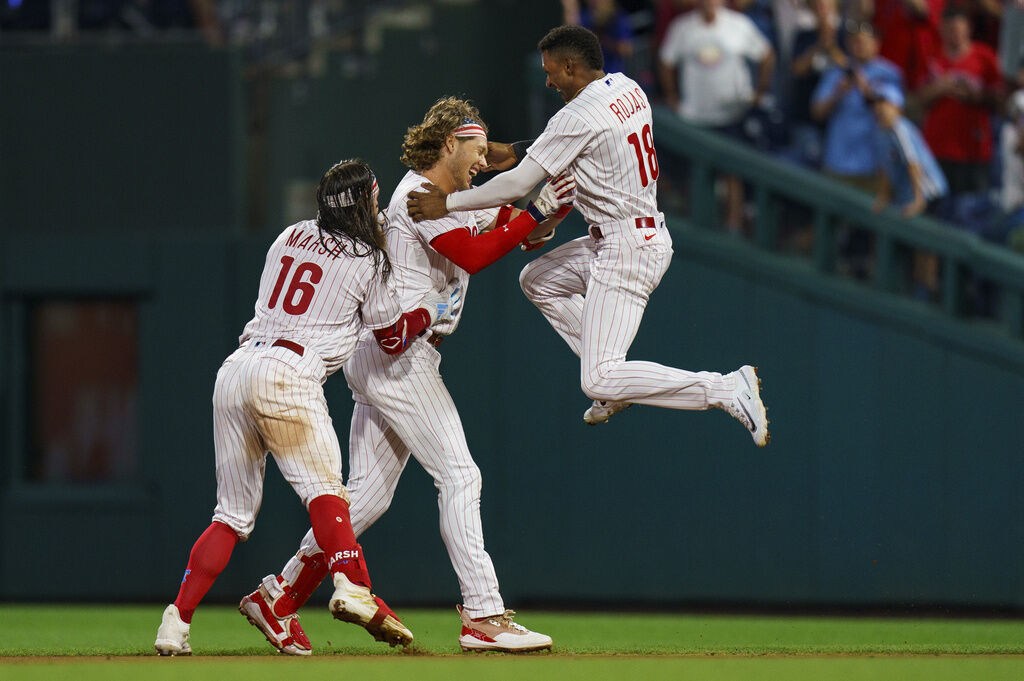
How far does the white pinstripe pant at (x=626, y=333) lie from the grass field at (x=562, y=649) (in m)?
1.17

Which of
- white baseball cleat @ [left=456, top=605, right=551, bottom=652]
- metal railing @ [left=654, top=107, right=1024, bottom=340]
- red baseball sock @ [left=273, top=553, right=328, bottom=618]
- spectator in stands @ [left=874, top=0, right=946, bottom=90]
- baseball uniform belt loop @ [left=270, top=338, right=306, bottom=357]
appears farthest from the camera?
spectator in stands @ [left=874, top=0, right=946, bottom=90]

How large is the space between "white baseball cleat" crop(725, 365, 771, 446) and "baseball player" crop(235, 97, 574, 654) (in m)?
1.11

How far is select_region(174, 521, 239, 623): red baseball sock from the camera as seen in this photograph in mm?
6285

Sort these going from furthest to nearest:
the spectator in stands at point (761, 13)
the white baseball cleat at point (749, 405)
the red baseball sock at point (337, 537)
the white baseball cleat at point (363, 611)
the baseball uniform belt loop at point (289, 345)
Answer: the spectator in stands at point (761, 13)
the white baseball cleat at point (749, 405)
the baseball uniform belt loop at point (289, 345)
the red baseball sock at point (337, 537)
the white baseball cleat at point (363, 611)

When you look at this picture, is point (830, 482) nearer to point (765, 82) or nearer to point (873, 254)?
point (873, 254)

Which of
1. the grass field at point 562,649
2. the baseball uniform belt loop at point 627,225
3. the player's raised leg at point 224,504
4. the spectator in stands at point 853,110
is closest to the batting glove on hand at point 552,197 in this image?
the baseball uniform belt loop at point 627,225

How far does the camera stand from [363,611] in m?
5.83

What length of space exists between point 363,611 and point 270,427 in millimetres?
898

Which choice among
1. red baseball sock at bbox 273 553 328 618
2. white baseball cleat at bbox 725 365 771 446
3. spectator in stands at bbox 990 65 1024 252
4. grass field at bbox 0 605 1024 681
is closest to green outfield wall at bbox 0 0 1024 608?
grass field at bbox 0 605 1024 681

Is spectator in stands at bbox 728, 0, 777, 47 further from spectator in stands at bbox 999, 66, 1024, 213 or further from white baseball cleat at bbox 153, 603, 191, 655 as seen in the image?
white baseball cleat at bbox 153, 603, 191, 655

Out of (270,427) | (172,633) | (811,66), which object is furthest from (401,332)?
(811,66)

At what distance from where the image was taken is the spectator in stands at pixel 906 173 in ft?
32.3

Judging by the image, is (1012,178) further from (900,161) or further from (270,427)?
(270,427)

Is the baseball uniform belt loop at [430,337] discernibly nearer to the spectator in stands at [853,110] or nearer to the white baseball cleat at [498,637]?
the white baseball cleat at [498,637]
